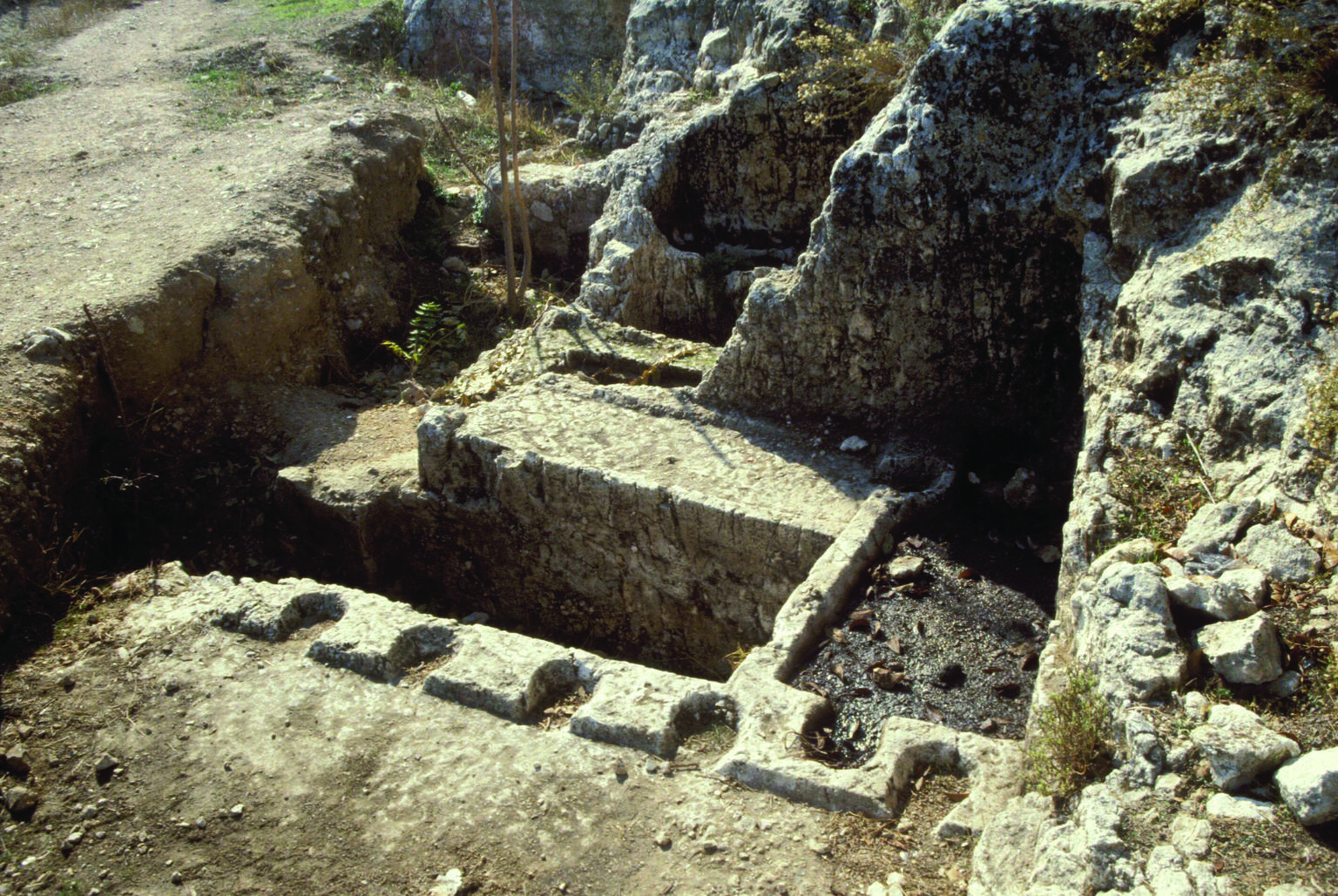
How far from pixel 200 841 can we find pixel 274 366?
390cm

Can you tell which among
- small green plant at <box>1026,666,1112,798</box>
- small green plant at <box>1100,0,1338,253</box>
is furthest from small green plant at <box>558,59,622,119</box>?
small green plant at <box>1026,666,1112,798</box>

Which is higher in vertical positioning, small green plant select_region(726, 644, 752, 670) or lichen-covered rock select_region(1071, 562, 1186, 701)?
lichen-covered rock select_region(1071, 562, 1186, 701)

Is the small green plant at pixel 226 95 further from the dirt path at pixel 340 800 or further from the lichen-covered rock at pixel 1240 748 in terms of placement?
the lichen-covered rock at pixel 1240 748

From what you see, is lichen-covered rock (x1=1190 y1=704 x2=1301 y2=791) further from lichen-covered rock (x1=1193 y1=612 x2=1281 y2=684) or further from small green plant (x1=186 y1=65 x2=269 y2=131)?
small green plant (x1=186 y1=65 x2=269 y2=131)

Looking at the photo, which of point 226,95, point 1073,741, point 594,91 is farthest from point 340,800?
point 226,95

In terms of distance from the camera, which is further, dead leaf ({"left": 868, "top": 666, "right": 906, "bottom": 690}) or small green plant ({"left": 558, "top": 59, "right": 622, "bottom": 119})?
small green plant ({"left": 558, "top": 59, "right": 622, "bottom": 119})

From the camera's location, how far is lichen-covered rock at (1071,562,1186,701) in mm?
2318

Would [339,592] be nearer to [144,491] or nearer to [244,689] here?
[244,689]

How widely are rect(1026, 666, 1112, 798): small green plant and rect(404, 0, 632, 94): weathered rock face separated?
10.6 metres

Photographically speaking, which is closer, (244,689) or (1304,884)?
(1304,884)

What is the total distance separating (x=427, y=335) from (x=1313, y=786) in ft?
20.6

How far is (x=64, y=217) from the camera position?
673cm

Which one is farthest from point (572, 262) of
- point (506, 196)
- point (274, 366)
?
point (274, 366)

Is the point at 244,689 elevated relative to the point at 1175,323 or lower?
lower
